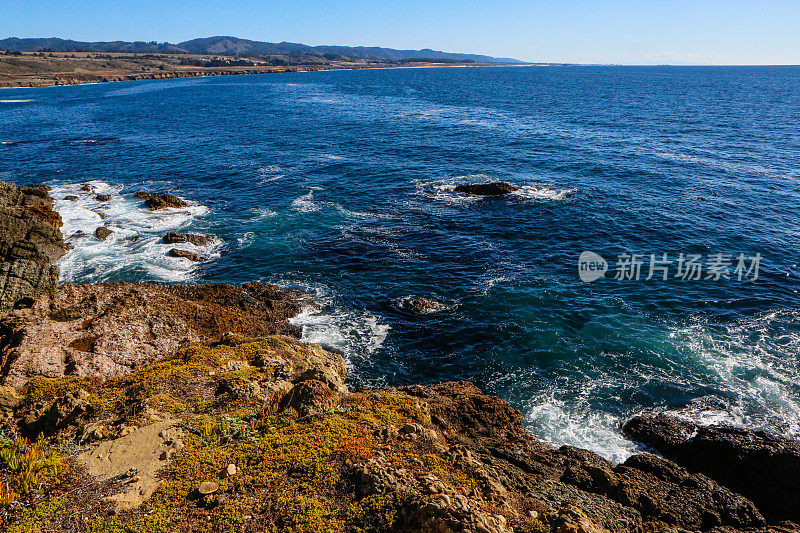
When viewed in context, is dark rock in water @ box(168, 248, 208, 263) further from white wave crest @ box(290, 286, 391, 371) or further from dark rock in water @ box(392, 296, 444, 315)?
dark rock in water @ box(392, 296, 444, 315)

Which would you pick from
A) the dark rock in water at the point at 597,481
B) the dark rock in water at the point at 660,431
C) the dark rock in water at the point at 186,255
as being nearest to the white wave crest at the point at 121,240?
the dark rock in water at the point at 186,255

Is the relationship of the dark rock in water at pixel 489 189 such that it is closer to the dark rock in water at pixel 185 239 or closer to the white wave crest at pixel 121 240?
the white wave crest at pixel 121 240

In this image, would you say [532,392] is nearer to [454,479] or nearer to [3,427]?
[454,479]

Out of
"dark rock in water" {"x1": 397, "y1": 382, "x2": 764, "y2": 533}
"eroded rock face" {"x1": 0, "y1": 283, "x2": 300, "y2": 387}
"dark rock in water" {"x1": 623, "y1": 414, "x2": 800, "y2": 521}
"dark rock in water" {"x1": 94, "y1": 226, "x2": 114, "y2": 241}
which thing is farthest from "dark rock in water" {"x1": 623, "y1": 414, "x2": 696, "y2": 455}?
"dark rock in water" {"x1": 94, "y1": 226, "x2": 114, "y2": 241}

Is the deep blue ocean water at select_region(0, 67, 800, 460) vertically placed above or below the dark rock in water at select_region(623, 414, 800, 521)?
above

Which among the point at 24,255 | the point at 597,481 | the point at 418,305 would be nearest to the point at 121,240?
the point at 24,255

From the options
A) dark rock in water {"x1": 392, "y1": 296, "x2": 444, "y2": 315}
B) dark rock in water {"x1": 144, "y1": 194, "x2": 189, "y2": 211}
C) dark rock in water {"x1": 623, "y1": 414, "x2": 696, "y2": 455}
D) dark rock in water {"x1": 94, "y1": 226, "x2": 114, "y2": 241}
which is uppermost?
dark rock in water {"x1": 144, "y1": 194, "x2": 189, "y2": 211}

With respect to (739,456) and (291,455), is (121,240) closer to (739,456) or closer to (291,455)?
(291,455)

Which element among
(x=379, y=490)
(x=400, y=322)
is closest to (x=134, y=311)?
(x=400, y=322)
